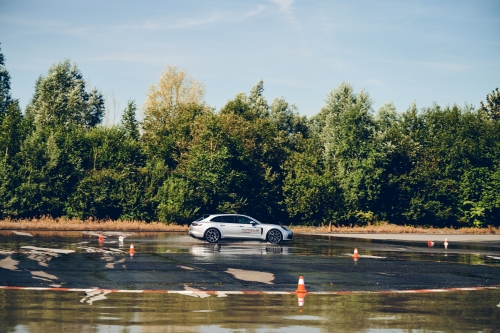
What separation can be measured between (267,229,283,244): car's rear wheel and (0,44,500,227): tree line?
16.3 meters

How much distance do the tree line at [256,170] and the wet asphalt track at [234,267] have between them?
1829cm

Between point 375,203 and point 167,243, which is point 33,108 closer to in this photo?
point 375,203

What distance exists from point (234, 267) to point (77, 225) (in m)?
24.7

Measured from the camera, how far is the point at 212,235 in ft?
102

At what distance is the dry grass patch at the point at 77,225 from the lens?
40625 millimetres

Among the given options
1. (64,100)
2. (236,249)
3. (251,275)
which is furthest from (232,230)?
(64,100)

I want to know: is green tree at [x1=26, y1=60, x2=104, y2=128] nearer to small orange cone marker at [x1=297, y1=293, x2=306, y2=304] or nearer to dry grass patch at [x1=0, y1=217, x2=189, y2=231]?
dry grass patch at [x1=0, y1=217, x2=189, y2=231]

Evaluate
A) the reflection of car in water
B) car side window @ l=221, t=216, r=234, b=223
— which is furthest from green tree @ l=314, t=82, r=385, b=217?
the reflection of car in water

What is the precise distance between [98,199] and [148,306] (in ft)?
119

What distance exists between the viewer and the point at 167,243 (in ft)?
99.4

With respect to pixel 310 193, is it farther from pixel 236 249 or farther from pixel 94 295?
pixel 94 295

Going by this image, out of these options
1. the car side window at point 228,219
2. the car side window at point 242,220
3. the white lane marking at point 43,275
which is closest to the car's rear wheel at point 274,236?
the car side window at point 242,220

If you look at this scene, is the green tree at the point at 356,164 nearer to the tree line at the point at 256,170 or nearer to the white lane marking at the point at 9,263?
the tree line at the point at 256,170

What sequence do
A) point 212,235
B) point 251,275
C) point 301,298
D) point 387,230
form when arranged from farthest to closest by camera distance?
1. point 387,230
2. point 212,235
3. point 251,275
4. point 301,298
